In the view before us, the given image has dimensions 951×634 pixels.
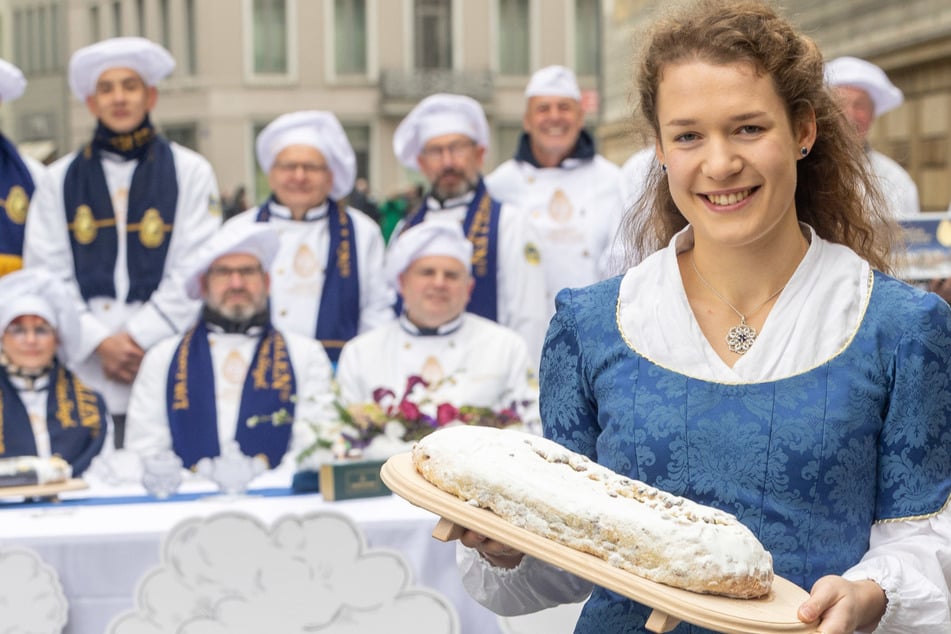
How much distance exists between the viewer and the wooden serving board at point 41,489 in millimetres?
3902

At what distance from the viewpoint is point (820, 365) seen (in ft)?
5.45

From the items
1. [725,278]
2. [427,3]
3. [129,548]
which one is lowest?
[129,548]

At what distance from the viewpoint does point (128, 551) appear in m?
3.55

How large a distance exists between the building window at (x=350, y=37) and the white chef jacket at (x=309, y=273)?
12.1 m

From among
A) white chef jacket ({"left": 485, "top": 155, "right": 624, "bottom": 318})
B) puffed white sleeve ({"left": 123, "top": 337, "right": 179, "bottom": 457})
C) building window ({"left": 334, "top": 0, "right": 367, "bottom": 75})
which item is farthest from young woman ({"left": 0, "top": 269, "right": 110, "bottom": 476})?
building window ({"left": 334, "top": 0, "right": 367, "bottom": 75})

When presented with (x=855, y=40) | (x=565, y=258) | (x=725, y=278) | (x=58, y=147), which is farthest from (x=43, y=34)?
(x=725, y=278)

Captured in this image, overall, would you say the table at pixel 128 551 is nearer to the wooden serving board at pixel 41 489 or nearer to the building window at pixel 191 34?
the wooden serving board at pixel 41 489

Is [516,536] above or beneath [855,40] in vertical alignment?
beneath

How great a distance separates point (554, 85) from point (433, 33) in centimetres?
1275

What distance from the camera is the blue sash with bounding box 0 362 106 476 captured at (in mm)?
4742

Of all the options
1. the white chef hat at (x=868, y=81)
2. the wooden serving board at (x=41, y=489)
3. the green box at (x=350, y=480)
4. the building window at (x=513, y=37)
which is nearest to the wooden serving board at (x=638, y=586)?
the green box at (x=350, y=480)

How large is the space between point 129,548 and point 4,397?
1.42m

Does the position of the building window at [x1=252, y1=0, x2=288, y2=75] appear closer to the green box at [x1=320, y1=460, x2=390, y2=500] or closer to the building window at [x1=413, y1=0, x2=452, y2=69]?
the building window at [x1=413, y1=0, x2=452, y2=69]

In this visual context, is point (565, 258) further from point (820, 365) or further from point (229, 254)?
point (820, 365)
